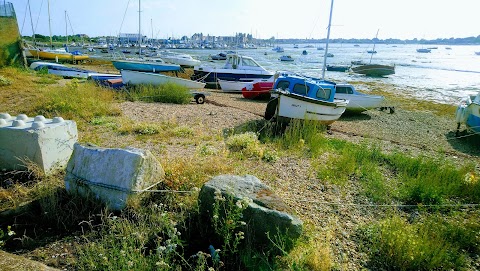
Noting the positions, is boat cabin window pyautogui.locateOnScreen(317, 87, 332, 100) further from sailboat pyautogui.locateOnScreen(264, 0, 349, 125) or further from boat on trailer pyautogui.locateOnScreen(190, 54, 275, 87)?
boat on trailer pyautogui.locateOnScreen(190, 54, 275, 87)

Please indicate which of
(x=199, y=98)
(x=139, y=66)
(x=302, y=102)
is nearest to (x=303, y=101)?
(x=302, y=102)

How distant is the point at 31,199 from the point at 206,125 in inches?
246

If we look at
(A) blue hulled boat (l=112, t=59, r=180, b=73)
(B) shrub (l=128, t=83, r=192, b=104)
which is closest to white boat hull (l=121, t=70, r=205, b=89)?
(B) shrub (l=128, t=83, r=192, b=104)

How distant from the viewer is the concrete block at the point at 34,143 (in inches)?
187

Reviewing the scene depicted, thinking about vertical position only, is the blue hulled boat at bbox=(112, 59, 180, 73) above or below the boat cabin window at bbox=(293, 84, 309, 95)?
above

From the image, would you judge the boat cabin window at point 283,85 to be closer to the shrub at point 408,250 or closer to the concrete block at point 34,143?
the shrub at point 408,250

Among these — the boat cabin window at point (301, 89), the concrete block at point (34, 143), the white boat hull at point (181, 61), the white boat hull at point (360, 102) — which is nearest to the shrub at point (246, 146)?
the concrete block at point (34, 143)

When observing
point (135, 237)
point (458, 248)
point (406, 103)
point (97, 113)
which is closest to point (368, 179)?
point (458, 248)

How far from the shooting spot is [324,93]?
1121cm

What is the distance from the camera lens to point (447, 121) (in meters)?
16.7

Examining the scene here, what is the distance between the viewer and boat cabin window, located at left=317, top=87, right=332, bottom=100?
11.2 meters

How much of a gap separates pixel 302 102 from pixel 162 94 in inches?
282

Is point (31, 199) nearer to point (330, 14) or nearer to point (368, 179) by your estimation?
point (368, 179)

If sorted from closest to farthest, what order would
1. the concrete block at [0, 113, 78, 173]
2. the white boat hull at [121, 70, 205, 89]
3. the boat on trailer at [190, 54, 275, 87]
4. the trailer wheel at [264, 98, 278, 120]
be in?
the concrete block at [0, 113, 78, 173], the trailer wheel at [264, 98, 278, 120], the white boat hull at [121, 70, 205, 89], the boat on trailer at [190, 54, 275, 87]
